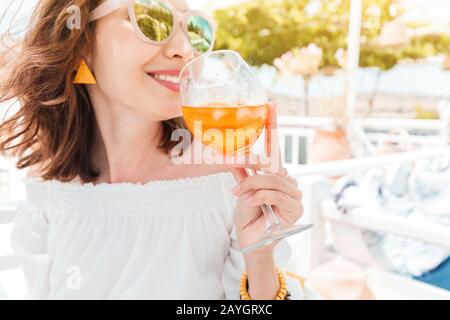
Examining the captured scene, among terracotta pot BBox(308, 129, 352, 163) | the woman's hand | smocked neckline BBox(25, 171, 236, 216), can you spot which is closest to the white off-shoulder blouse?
smocked neckline BBox(25, 171, 236, 216)

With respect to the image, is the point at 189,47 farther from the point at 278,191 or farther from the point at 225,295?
the point at 225,295

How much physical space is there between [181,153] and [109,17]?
312 mm

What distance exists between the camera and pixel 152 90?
2.35ft

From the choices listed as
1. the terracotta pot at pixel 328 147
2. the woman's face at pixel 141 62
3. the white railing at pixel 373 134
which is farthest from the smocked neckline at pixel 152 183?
the terracotta pot at pixel 328 147

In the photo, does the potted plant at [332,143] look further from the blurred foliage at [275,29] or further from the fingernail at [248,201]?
the blurred foliage at [275,29]

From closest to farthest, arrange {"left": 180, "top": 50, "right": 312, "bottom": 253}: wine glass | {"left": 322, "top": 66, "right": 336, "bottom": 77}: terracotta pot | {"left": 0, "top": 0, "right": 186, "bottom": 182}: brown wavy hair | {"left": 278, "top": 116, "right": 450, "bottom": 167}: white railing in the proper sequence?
{"left": 180, "top": 50, "right": 312, "bottom": 253}: wine glass, {"left": 0, "top": 0, "right": 186, "bottom": 182}: brown wavy hair, {"left": 278, "top": 116, "right": 450, "bottom": 167}: white railing, {"left": 322, "top": 66, "right": 336, "bottom": 77}: terracotta pot

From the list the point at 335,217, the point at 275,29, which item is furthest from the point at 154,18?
the point at 275,29

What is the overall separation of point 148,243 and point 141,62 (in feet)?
1.17

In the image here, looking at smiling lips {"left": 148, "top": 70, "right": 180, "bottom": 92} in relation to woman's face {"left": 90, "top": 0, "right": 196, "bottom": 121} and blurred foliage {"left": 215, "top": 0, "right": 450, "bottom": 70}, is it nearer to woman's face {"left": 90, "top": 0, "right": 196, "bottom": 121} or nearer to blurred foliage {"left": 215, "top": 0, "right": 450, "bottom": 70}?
woman's face {"left": 90, "top": 0, "right": 196, "bottom": 121}

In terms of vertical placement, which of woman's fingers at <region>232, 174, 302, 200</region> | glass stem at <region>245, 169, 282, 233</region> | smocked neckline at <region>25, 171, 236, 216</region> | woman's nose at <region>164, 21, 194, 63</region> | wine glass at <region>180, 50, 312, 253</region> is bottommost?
smocked neckline at <region>25, 171, 236, 216</region>

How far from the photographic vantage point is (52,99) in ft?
2.97

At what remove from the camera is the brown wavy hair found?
81 centimetres

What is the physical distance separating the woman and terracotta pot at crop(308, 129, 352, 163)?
5.43ft

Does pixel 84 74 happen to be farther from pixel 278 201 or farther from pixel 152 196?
pixel 278 201
